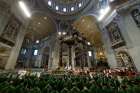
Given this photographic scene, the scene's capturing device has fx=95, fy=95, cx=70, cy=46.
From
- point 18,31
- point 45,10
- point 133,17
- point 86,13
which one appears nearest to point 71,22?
point 86,13

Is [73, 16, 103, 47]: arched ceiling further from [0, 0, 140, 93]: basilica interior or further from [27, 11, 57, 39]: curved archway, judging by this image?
[27, 11, 57, 39]: curved archway

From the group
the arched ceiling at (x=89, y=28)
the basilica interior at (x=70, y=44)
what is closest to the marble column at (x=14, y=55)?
the basilica interior at (x=70, y=44)

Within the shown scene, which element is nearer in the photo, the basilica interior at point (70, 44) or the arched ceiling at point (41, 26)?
the basilica interior at point (70, 44)

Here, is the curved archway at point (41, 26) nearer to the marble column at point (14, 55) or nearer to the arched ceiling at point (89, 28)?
the arched ceiling at point (89, 28)

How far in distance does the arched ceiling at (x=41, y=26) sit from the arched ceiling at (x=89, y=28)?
264 inches

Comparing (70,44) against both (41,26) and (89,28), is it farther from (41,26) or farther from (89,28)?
(41,26)

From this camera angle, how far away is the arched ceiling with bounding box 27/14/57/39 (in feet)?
78.0

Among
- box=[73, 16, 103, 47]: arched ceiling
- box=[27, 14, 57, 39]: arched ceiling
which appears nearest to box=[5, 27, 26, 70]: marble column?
box=[27, 14, 57, 39]: arched ceiling

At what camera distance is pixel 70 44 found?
1648cm

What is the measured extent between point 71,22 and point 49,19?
593 cm

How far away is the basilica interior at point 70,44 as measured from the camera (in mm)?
5969

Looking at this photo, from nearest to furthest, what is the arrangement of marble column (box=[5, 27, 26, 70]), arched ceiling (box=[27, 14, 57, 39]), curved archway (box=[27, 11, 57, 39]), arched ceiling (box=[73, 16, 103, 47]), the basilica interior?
1. the basilica interior
2. marble column (box=[5, 27, 26, 70])
3. curved archway (box=[27, 11, 57, 39])
4. arched ceiling (box=[27, 14, 57, 39])
5. arched ceiling (box=[73, 16, 103, 47])

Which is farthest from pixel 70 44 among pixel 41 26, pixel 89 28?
pixel 41 26

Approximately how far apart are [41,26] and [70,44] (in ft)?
46.0
